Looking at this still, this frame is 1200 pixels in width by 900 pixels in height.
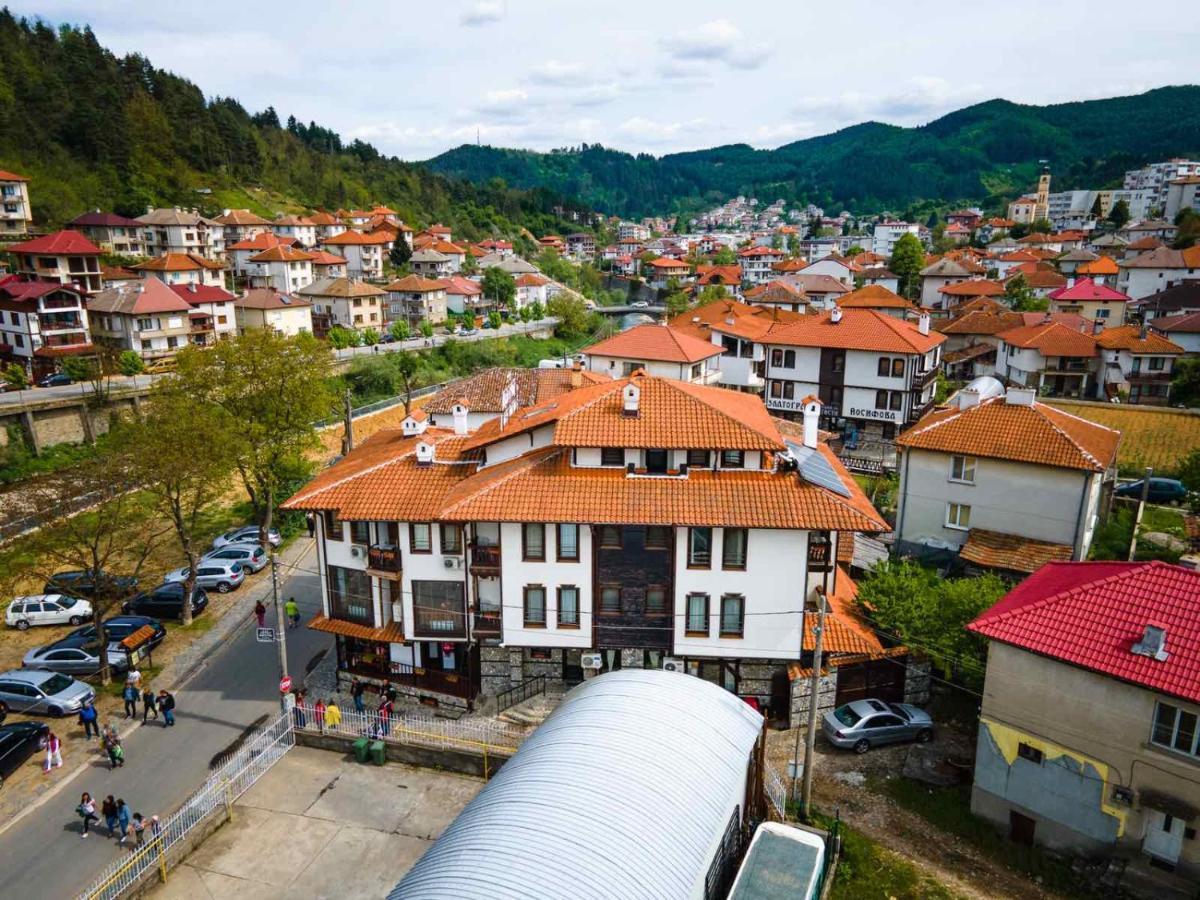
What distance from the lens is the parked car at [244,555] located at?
39.7 metres

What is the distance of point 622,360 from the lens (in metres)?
60.0

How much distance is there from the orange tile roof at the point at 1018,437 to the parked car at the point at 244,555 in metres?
31.9

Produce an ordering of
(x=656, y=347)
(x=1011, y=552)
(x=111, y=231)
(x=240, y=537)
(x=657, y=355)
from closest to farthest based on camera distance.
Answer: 1. (x=1011, y=552)
2. (x=240, y=537)
3. (x=657, y=355)
4. (x=656, y=347)
5. (x=111, y=231)

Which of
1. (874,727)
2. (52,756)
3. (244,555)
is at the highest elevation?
(874,727)

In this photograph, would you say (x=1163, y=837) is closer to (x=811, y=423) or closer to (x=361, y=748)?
(x=811, y=423)

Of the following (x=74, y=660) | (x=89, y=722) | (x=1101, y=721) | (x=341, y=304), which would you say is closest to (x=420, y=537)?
(x=89, y=722)

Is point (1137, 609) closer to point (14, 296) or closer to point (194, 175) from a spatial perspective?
point (14, 296)

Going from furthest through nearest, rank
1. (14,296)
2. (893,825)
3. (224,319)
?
(224,319) < (14,296) < (893,825)

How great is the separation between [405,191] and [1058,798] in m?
184

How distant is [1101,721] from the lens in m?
18.8

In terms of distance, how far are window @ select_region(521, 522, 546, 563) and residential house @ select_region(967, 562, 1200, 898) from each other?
1298 centimetres

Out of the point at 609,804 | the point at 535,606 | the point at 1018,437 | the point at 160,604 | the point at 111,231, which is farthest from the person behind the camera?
the point at 111,231

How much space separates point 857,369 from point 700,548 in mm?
35422

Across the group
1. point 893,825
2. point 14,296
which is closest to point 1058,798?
point 893,825
